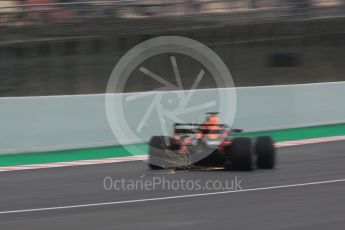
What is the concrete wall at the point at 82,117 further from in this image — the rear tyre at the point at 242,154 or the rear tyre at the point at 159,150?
the rear tyre at the point at 242,154

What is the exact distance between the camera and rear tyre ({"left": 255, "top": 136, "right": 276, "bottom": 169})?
11.2 metres

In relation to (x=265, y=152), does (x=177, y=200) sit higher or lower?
lower

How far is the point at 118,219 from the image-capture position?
8086 millimetres

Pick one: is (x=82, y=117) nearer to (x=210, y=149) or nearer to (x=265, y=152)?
(x=210, y=149)

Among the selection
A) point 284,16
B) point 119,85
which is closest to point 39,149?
point 119,85

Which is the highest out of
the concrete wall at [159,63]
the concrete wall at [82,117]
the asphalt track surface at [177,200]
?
the concrete wall at [159,63]

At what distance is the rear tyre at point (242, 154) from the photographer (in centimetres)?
1073

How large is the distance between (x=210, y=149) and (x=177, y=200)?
180 centimetres

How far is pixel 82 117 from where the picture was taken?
14953 mm

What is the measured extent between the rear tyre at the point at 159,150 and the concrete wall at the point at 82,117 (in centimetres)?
359

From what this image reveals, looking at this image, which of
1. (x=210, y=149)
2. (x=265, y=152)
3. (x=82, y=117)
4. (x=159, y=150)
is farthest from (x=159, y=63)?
(x=210, y=149)

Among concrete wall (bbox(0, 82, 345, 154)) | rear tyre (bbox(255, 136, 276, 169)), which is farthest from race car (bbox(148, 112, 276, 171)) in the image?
concrete wall (bbox(0, 82, 345, 154))

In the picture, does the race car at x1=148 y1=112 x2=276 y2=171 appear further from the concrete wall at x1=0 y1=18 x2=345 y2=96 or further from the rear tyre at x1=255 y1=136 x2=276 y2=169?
the concrete wall at x1=0 y1=18 x2=345 y2=96

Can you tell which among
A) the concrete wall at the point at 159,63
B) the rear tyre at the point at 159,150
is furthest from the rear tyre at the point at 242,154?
the concrete wall at the point at 159,63
